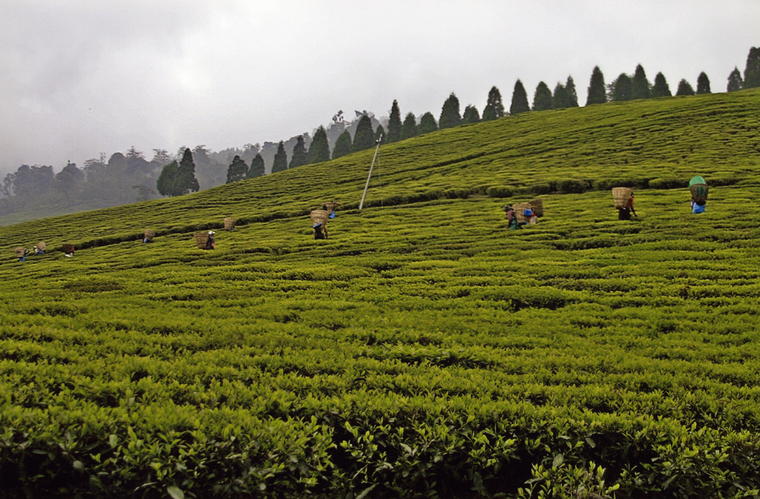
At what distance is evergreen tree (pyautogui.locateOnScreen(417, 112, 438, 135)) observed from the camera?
105500 millimetres

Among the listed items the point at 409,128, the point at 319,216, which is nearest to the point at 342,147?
the point at 409,128

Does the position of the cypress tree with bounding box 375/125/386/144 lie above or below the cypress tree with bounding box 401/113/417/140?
below

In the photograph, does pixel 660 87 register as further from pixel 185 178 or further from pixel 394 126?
pixel 185 178

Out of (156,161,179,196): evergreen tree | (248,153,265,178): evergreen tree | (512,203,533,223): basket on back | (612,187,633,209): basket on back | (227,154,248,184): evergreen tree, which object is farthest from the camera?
(156,161,179,196): evergreen tree

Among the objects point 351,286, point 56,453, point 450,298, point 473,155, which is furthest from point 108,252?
point 473,155

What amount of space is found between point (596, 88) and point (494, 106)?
2222cm

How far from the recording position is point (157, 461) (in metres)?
3.99

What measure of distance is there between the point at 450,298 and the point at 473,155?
52.1 meters

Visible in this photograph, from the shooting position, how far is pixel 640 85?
98.0 metres

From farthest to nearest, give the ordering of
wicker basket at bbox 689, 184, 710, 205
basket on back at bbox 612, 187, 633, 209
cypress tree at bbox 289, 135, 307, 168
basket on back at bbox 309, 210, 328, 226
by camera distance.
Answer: cypress tree at bbox 289, 135, 307, 168 → basket on back at bbox 309, 210, 328, 226 → basket on back at bbox 612, 187, 633, 209 → wicker basket at bbox 689, 184, 710, 205

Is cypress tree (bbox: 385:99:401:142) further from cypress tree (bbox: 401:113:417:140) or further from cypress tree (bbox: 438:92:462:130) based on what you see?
cypress tree (bbox: 438:92:462:130)

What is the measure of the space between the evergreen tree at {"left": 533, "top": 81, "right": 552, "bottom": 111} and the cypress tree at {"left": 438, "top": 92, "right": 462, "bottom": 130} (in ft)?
58.4

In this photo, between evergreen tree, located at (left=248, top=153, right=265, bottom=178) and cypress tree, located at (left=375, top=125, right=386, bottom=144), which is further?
evergreen tree, located at (left=248, top=153, right=265, bottom=178)

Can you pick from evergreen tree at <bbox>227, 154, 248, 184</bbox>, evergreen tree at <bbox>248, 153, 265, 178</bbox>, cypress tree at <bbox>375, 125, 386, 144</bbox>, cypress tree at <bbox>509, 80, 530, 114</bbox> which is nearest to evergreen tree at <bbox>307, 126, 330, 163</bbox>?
cypress tree at <bbox>375, 125, 386, 144</bbox>
